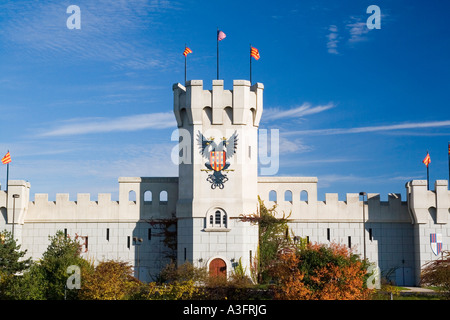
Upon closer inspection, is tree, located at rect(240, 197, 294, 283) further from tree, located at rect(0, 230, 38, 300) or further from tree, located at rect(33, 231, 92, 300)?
tree, located at rect(0, 230, 38, 300)

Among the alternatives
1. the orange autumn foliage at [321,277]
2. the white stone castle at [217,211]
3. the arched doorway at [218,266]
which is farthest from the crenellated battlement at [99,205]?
the orange autumn foliage at [321,277]

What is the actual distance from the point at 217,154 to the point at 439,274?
19596 mm

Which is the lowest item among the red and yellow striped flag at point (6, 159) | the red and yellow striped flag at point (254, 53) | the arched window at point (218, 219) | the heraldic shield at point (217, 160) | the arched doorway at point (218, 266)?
the arched doorway at point (218, 266)

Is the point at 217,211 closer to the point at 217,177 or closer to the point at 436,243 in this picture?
the point at 217,177

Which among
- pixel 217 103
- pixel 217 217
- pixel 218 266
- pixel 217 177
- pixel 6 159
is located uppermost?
pixel 217 103

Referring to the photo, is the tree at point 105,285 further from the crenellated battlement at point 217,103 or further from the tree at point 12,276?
the crenellated battlement at point 217,103

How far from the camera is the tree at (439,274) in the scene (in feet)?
150

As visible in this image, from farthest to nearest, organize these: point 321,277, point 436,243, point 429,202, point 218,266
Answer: point 429,202 < point 436,243 < point 218,266 < point 321,277

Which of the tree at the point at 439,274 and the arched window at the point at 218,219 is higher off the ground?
the arched window at the point at 218,219

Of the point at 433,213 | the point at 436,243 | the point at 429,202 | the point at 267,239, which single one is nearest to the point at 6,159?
the point at 267,239

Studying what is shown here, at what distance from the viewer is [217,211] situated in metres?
52.2

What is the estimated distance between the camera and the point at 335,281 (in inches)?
1599
